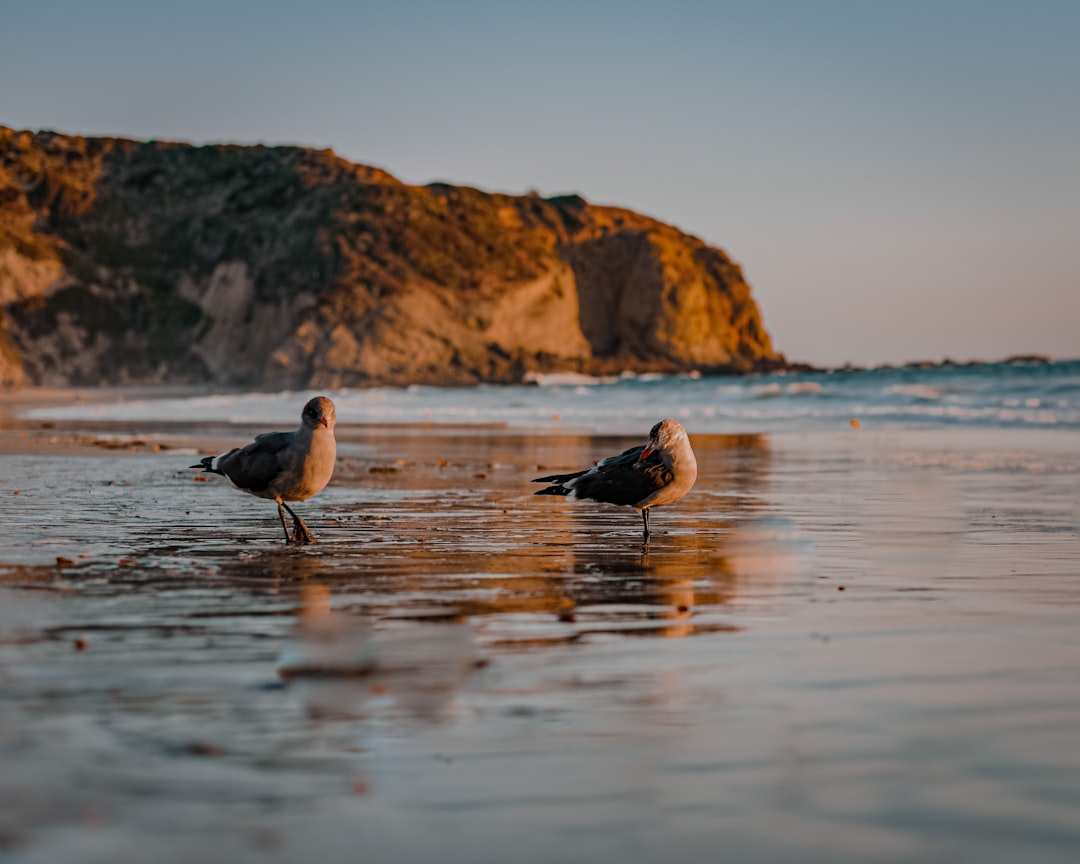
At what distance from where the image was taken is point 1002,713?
4.06 m

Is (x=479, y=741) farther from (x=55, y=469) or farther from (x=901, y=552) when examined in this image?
(x=55, y=469)

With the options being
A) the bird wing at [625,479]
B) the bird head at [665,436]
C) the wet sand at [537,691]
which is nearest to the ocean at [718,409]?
the bird wing at [625,479]

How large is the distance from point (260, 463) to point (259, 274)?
114987 millimetres

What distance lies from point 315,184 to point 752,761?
403 feet

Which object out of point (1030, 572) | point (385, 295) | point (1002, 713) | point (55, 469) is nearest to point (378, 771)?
point (1002, 713)

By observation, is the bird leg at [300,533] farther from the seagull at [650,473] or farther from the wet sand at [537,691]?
the seagull at [650,473]

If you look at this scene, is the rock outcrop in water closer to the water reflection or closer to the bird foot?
the bird foot

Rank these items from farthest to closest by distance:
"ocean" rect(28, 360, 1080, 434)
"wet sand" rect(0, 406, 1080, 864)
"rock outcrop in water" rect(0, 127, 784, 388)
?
"rock outcrop in water" rect(0, 127, 784, 388) → "ocean" rect(28, 360, 1080, 434) → "wet sand" rect(0, 406, 1080, 864)

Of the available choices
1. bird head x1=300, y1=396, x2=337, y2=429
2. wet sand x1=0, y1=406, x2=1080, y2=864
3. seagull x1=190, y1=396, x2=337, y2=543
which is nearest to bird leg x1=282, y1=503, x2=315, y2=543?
seagull x1=190, y1=396, x2=337, y2=543

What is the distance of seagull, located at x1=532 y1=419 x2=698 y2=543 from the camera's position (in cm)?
831

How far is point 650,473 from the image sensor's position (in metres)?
8.30

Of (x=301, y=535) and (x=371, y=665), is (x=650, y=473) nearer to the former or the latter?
(x=301, y=535)

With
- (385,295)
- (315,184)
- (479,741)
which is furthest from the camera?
(315,184)

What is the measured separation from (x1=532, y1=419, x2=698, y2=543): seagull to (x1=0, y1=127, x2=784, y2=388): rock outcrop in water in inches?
3694
